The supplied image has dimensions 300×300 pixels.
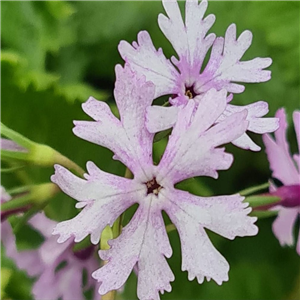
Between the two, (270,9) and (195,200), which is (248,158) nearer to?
(270,9)

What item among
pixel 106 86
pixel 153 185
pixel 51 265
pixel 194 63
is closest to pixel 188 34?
pixel 194 63

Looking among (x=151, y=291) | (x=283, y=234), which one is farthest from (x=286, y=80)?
(x=151, y=291)

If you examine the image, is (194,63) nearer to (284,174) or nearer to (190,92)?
(190,92)

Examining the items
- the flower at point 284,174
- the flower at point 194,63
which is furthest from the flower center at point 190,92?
the flower at point 284,174

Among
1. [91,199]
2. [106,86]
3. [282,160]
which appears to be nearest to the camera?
[91,199]

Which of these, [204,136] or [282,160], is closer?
[204,136]

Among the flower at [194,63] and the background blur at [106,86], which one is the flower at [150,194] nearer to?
the flower at [194,63]
